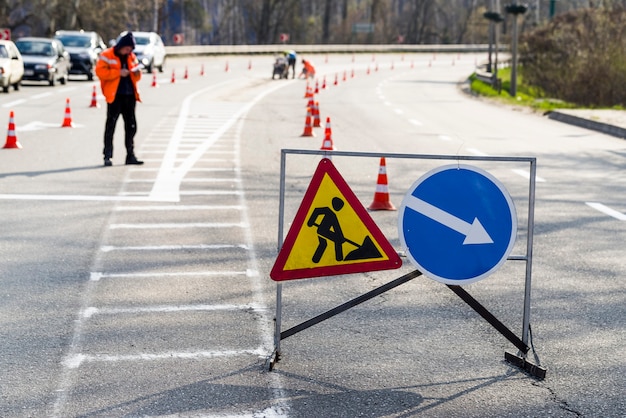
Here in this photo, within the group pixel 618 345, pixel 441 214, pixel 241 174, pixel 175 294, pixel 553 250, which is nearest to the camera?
pixel 441 214

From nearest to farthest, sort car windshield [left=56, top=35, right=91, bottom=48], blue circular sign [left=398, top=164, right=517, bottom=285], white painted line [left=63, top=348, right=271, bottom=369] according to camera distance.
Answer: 1. blue circular sign [left=398, top=164, right=517, bottom=285]
2. white painted line [left=63, top=348, right=271, bottom=369]
3. car windshield [left=56, top=35, right=91, bottom=48]

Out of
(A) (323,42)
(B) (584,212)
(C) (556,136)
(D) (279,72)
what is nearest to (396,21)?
(A) (323,42)

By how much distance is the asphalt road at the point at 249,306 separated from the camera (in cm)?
568

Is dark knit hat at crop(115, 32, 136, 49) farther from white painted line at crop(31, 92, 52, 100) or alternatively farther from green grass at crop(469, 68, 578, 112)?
green grass at crop(469, 68, 578, 112)

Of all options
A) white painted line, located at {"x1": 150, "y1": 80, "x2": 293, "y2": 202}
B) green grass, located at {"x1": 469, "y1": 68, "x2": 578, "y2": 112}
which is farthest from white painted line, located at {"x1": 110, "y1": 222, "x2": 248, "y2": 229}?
green grass, located at {"x1": 469, "y1": 68, "x2": 578, "y2": 112}

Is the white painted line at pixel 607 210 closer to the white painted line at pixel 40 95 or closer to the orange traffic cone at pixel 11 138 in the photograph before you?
the orange traffic cone at pixel 11 138

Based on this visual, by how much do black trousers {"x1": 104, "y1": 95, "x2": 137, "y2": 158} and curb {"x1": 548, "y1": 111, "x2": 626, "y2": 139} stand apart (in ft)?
37.7

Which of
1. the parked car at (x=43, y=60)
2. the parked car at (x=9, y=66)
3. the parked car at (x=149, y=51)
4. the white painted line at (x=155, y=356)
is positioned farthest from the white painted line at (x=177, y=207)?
the parked car at (x=149, y=51)

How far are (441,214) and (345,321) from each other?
142 cm

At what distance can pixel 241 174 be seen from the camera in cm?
1505

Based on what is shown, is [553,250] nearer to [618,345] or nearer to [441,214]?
[618,345]

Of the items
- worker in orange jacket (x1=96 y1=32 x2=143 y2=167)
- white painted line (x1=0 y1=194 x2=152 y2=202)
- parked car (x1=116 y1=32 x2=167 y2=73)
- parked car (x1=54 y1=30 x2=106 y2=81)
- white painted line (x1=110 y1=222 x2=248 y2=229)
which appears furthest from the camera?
parked car (x1=116 y1=32 x2=167 y2=73)

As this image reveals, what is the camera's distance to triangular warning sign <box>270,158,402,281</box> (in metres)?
6.11

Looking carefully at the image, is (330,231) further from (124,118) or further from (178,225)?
(124,118)
